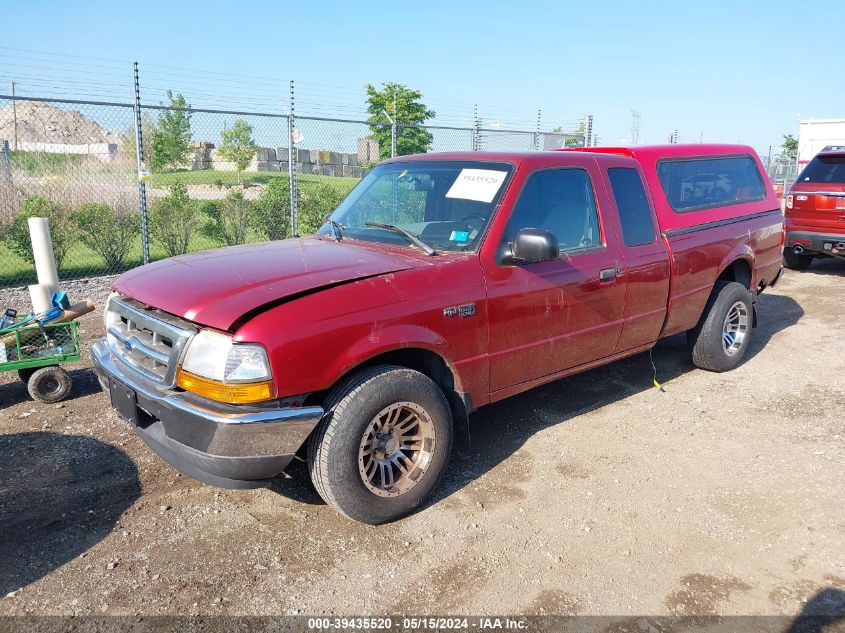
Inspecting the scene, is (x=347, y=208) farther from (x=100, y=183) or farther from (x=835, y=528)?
(x=100, y=183)

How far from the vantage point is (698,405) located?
517 cm

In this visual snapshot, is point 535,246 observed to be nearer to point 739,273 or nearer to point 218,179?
point 739,273

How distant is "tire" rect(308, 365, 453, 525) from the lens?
3176 millimetres

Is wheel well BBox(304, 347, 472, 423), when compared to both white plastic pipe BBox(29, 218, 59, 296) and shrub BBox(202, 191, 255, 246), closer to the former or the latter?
white plastic pipe BBox(29, 218, 59, 296)

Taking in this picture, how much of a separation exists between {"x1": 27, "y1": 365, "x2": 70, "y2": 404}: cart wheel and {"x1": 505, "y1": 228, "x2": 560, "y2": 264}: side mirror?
11.9 feet

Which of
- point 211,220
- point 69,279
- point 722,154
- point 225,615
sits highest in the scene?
point 722,154

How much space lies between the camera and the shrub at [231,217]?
11242 mm

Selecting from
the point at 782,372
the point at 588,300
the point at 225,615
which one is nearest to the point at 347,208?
the point at 588,300

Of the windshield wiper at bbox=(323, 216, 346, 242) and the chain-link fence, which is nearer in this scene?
the windshield wiper at bbox=(323, 216, 346, 242)

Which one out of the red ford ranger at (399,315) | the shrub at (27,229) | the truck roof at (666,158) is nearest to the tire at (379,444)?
the red ford ranger at (399,315)

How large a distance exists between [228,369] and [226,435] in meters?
0.29

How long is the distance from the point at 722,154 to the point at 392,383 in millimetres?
4270

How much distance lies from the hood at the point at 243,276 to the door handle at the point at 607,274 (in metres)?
1.38

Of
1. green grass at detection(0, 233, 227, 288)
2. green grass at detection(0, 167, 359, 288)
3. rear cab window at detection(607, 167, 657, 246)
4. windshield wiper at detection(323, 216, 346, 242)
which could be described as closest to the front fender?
windshield wiper at detection(323, 216, 346, 242)
